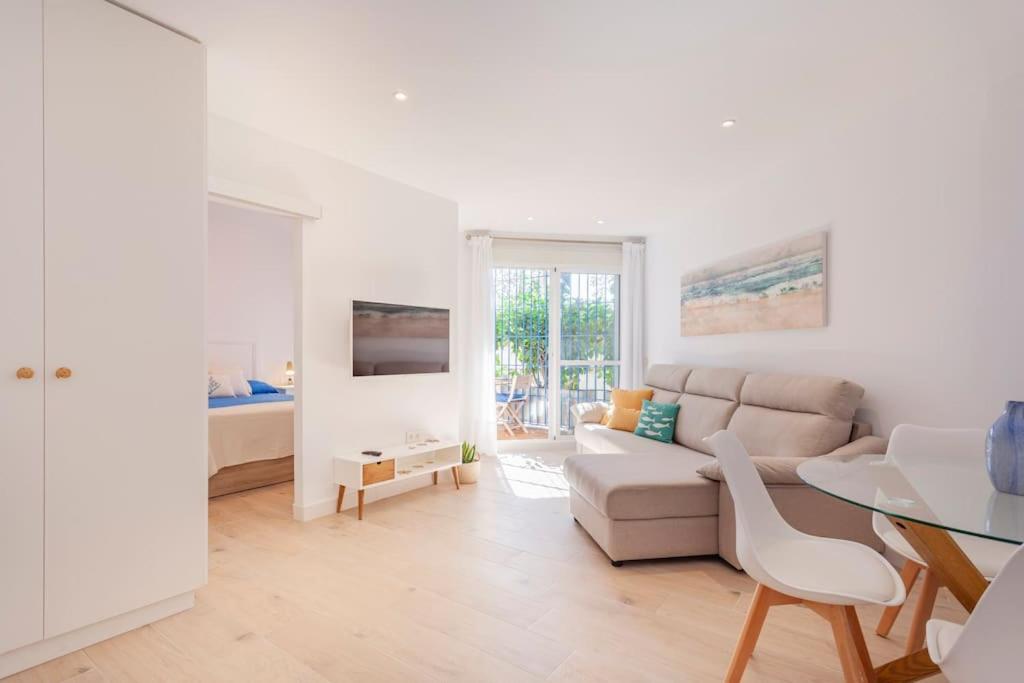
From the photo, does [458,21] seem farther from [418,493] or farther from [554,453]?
[554,453]

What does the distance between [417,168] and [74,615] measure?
3149 mm

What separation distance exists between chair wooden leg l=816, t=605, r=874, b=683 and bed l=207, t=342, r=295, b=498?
3.85m

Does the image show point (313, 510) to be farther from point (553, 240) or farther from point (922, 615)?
point (553, 240)

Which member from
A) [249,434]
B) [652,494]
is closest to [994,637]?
[652,494]

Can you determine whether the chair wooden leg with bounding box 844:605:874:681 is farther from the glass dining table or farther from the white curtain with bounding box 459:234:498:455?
the white curtain with bounding box 459:234:498:455

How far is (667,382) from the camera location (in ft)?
16.1

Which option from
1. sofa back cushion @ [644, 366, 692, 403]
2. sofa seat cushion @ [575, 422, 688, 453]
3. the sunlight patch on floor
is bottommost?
the sunlight patch on floor

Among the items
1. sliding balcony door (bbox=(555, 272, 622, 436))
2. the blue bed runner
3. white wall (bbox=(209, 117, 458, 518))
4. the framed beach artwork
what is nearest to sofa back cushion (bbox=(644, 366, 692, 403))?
the framed beach artwork

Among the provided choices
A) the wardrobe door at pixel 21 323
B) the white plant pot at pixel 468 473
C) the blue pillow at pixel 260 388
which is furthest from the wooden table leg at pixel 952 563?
the blue pillow at pixel 260 388

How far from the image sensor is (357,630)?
6.91ft

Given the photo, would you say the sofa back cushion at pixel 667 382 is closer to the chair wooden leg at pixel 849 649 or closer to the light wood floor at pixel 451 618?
the light wood floor at pixel 451 618

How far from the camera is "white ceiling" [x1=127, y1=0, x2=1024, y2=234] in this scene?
2025mm

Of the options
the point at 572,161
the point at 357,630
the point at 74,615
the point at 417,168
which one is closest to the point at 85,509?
the point at 74,615

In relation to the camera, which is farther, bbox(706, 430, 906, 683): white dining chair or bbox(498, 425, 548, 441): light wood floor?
bbox(498, 425, 548, 441): light wood floor
